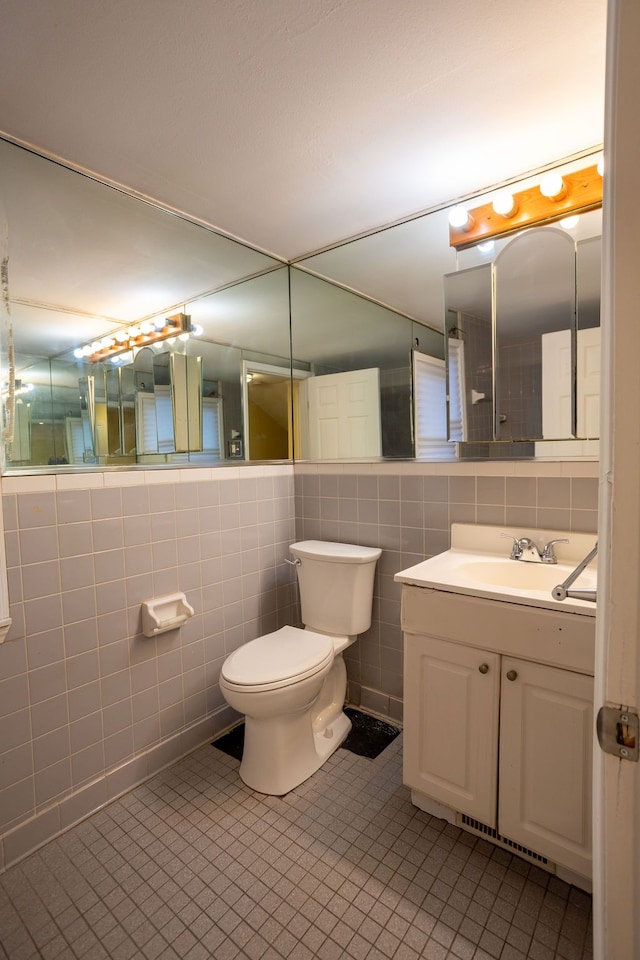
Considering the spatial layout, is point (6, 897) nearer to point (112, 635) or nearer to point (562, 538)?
point (112, 635)

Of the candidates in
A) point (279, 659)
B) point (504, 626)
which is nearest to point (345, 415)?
point (279, 659)

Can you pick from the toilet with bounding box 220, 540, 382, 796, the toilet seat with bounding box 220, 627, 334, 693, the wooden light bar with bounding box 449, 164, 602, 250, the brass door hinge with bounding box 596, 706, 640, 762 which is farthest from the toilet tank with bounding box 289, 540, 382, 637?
the brass door hinge with bounding box 596, 706, 640, 762

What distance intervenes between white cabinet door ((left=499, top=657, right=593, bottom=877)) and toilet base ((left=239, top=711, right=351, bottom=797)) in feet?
2.42

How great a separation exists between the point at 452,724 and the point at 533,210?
5.90 feet

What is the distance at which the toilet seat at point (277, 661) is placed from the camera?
163 centimetres

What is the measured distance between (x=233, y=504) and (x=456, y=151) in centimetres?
162

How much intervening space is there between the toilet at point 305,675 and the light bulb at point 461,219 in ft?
4.51

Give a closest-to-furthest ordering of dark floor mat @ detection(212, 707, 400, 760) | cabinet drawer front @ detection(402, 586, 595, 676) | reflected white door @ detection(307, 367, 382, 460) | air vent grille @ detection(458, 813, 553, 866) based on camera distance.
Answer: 1. cabinet drawer front @ detection(402, 586, 595, 676)
2. air vent grille @ detection(458, 813, 553, 866)
3. dark floor mat @ detection(212, 707, 400, 760)
4. reflected white door @ detection(307, 367, 382, 460)

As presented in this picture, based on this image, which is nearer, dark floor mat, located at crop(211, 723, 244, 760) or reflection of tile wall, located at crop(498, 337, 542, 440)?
reflection of tile wall, located at crop(498, 337, 542, 440)

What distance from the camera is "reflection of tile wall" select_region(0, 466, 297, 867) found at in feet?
4.82

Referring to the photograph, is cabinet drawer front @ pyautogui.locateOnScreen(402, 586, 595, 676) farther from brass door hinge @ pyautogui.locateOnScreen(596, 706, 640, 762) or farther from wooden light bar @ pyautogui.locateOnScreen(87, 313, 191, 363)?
wooden light bar @ pyautogui.locateOnScreen(87, 313, 191, 363)

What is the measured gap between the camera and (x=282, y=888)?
134cm

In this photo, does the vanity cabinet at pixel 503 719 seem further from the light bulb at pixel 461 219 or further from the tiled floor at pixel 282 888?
the light bulb at pixel 461 219

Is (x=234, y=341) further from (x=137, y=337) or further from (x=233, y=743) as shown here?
(x=233, y=743)
